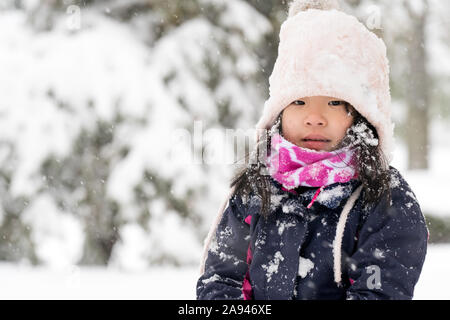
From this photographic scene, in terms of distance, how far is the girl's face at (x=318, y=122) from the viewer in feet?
5.48

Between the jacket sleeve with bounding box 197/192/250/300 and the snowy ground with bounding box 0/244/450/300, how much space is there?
2217 mm

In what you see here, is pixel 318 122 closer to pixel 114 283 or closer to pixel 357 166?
pixel 357 166

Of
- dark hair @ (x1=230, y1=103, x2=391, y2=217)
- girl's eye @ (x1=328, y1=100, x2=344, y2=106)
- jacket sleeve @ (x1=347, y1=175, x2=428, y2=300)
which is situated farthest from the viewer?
girl's eye @ (x1=328, y1=100, x2=344, y2=106)

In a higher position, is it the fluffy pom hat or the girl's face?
the fluffy pom hat

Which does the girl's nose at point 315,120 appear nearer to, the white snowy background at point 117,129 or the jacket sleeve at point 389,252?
the jacket sleeve at point 389,252

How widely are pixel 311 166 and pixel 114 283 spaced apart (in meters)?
3.33

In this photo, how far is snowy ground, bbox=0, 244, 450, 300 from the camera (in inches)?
155

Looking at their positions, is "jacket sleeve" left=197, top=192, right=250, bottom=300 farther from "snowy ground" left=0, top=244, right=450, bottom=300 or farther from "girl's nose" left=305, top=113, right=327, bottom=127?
"snowy ground" left=0, top=244, right=450, bottom=300

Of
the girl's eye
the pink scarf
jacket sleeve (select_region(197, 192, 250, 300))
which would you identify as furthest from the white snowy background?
the girl's eye

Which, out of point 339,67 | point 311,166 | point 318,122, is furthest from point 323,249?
point 339,67

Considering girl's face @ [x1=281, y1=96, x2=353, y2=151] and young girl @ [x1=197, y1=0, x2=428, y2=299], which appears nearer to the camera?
young girl @ [x1=197, y1=0, x2=428, y2=299]

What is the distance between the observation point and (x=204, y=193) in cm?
513

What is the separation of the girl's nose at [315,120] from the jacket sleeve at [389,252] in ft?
1.09

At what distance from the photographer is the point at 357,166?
165cm
